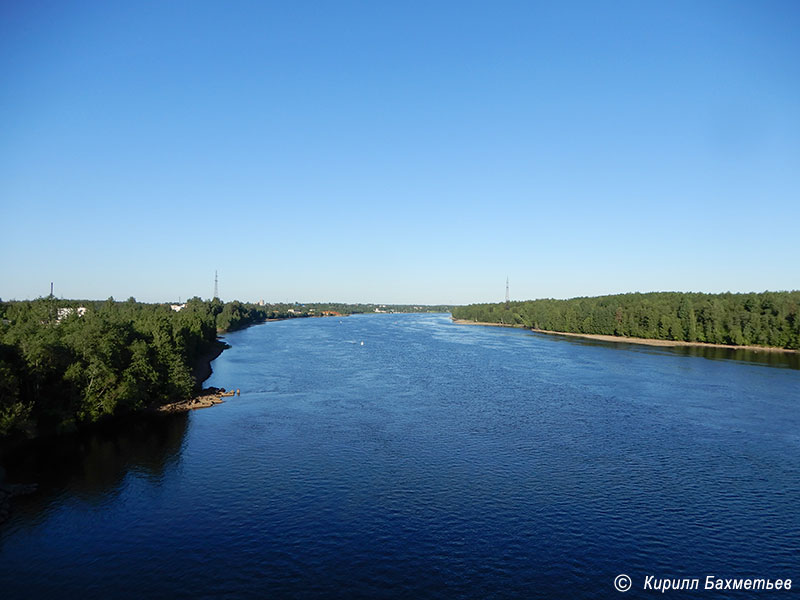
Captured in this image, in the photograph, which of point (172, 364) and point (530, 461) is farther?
point (172, 364)

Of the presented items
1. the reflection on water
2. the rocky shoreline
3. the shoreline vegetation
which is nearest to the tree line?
the shoreline vegetation

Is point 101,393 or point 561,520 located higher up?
point 101,393

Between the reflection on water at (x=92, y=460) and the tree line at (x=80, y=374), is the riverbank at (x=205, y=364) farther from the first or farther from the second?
the reflection on water at (x=92, y=460)

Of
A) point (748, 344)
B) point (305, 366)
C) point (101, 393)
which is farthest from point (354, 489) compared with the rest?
point (748, 344)

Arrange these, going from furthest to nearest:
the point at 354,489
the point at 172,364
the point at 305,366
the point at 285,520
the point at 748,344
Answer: the point at 748,344
the point at 305,366
the point at 172,364
the point at 354,489
the point at 285,520

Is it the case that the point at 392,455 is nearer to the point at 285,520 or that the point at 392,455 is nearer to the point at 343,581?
the point at 285,520

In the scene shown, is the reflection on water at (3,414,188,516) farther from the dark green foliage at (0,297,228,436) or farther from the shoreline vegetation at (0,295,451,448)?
the dark green foliage at (0,297,228,436)

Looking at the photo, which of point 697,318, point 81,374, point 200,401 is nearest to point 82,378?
point 81,374
